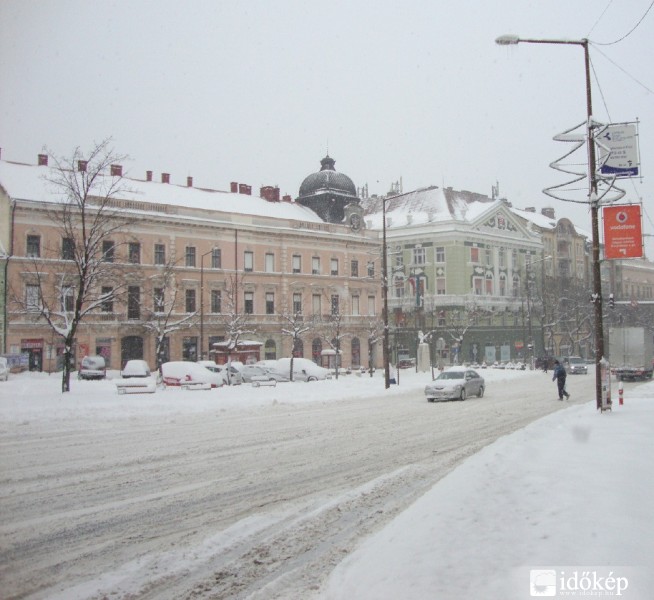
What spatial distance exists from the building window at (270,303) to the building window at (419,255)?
23.5m

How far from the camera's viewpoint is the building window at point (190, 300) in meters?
58.4

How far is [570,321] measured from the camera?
80688 millimetres

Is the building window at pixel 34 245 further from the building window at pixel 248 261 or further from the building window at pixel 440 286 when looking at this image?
the building window at pixel 440 286

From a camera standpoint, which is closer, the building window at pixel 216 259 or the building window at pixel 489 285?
the building window at pixel 216 259

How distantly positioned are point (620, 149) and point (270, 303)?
153ft

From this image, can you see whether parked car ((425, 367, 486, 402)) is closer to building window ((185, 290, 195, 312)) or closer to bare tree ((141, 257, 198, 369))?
bare tree ((141, 257, 198, 369))

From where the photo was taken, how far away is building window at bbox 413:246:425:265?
80.8 meters

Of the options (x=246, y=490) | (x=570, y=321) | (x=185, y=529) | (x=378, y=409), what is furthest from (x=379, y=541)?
(x=570, y=321)

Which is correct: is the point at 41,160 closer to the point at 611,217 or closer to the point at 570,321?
the point at 611,217

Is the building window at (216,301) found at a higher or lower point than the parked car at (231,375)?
higher

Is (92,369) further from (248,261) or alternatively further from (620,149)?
(620,149)

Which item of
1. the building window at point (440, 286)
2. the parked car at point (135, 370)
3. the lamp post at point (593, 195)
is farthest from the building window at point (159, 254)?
the lamp post at point (593, 195)

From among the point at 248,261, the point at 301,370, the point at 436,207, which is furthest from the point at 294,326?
the point at 436,207

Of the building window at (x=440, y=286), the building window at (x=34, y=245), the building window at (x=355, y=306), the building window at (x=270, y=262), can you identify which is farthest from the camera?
the building window at (x=440, y=286)
